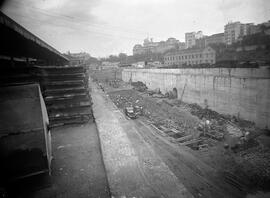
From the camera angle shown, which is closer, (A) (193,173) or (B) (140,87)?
(A) (193,173)

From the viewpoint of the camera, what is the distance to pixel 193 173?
7.68 m

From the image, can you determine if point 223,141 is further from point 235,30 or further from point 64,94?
point 235,30

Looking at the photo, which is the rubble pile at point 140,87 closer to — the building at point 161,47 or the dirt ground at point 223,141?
the dirt ground at point 223,141

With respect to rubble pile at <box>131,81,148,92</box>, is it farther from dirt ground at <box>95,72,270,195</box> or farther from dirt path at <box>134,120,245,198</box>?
dirt path at <box>134,120,245,198</box>

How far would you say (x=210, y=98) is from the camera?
56.3 ft

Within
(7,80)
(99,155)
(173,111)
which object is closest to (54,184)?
(99,155)

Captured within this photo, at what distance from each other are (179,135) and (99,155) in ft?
27.1

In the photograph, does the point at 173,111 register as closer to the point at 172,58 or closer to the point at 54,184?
the point at 54,184

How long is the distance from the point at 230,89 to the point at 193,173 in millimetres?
9769

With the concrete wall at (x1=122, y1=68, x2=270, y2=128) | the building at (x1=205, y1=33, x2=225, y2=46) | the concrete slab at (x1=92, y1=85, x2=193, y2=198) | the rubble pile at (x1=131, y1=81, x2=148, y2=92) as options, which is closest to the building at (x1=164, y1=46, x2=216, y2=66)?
the rubble pile at (x1=131, y1=81, x2=148, y2=92)

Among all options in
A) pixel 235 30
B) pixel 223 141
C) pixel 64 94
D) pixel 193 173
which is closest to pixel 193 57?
pixel 223 141

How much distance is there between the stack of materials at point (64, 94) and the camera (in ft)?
19.7

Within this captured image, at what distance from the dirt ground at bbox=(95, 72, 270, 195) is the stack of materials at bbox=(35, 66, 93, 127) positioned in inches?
207

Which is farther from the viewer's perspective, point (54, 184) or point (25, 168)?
point (54, 184)
